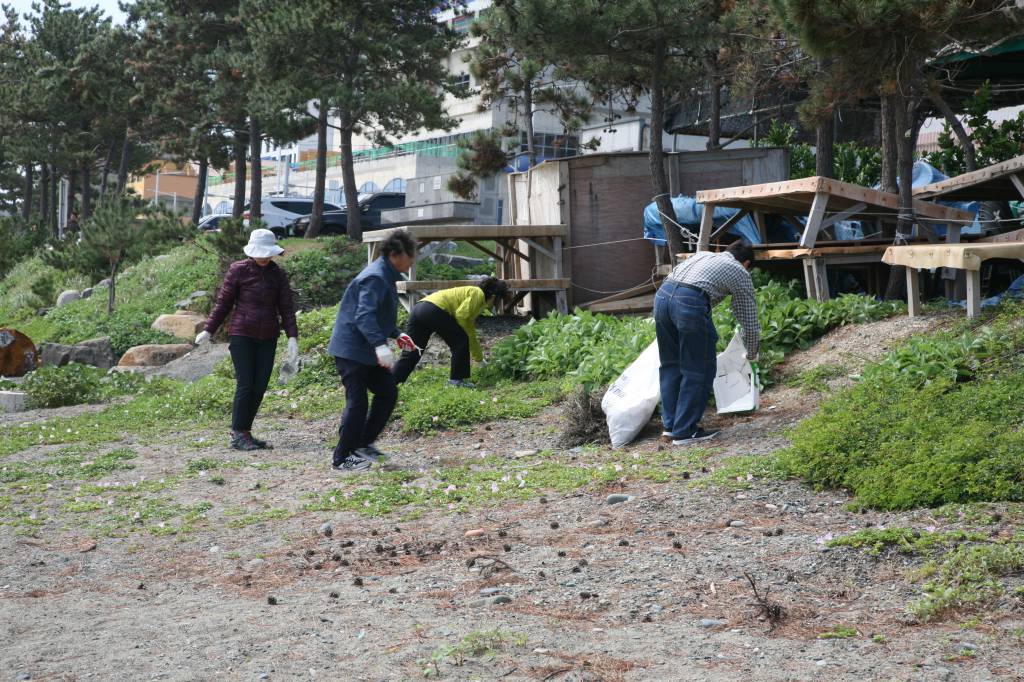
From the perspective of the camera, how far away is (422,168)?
48.5 meters

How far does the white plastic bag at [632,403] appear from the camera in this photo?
8.21m

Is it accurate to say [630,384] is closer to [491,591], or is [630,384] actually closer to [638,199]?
[491,591]

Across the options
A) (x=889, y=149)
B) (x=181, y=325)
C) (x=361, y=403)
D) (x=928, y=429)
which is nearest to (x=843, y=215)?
(x=889, y=149)

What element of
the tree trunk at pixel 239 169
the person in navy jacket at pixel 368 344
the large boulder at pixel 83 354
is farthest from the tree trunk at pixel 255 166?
the person in navy jacket at pixel 368 344

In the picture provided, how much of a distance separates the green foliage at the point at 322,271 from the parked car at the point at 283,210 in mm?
11057

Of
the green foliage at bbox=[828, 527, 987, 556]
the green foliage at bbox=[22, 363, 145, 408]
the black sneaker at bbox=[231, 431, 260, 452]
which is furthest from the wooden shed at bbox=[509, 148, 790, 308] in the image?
the green foliage at bbox=[828, 527, 987, 556]

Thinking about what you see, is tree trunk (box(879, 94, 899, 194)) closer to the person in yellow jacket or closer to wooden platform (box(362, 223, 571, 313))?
the person in yellow jacket

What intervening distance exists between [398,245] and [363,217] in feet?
83.6

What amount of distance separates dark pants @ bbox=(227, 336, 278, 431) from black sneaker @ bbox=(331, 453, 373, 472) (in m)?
1.45

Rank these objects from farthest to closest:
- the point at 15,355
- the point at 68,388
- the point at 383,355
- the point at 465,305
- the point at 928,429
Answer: the point at 15,355 → the point at 68,388 → the point at 465,305 → the point at 383,355 → the point at 928,429

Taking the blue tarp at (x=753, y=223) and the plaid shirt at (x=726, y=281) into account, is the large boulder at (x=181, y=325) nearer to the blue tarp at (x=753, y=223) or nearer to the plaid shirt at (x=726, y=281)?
the blue tarp at (x=753, y=223)

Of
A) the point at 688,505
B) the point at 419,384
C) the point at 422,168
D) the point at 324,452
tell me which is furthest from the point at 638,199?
the point at 422,168

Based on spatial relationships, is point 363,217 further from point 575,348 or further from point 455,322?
point 575,348

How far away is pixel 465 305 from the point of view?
448 inches
